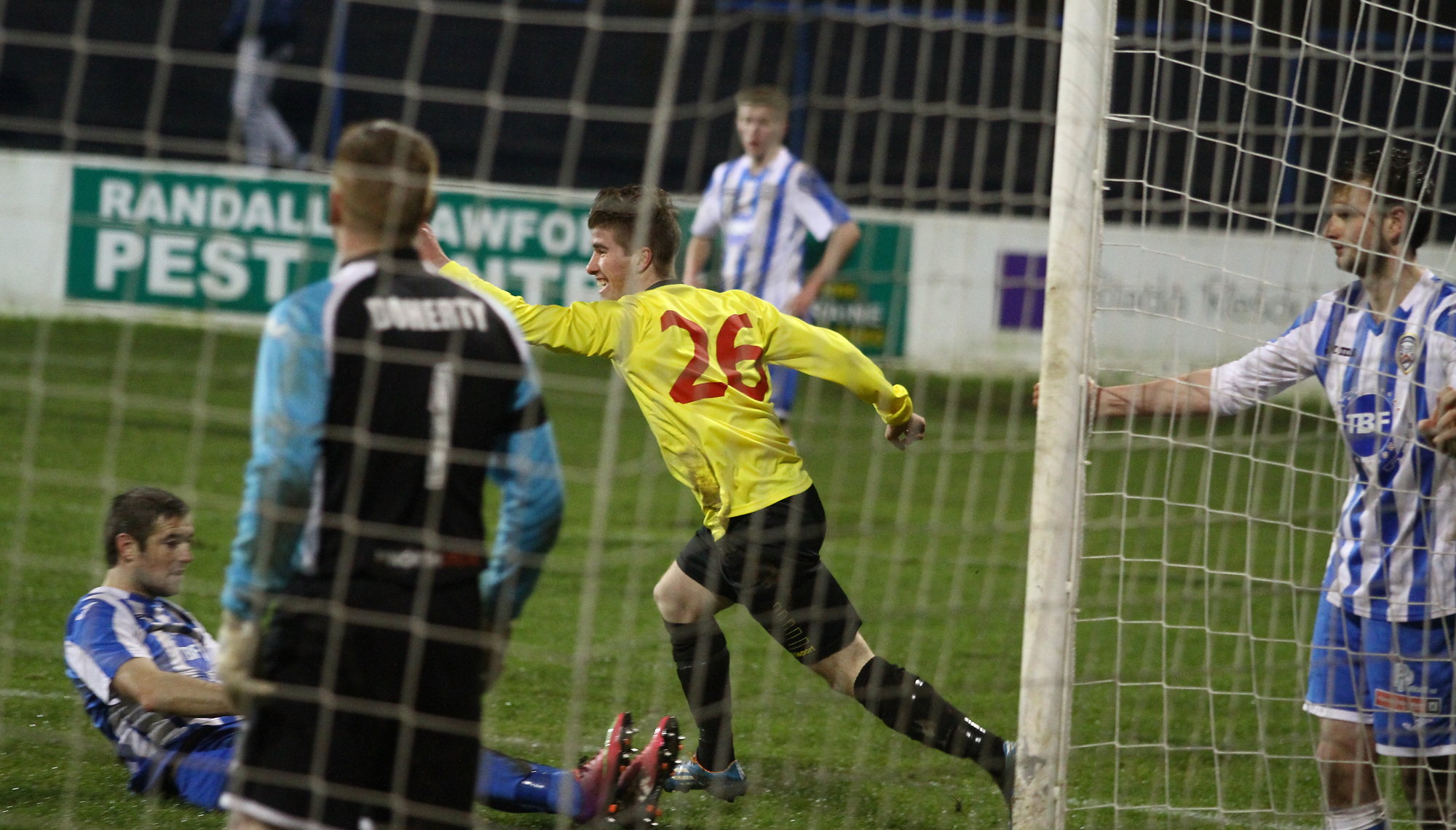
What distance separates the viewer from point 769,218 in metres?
Result: 8.30

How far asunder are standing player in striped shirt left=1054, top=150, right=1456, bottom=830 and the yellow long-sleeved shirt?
0.75 metres

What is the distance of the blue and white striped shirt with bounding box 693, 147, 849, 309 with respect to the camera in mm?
8070

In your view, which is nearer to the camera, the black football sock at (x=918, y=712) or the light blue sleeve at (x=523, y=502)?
the light blue sleeve at (x=523, y=502)

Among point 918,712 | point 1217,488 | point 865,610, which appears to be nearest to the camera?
point 918,712

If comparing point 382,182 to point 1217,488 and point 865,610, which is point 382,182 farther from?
point 1217,488

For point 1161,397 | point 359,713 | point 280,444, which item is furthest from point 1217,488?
point 280,444

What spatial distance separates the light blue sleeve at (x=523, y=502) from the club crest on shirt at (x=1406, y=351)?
7.29ft

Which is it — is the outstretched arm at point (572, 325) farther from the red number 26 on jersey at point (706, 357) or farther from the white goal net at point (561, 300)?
the white goal net at point (561, 300)

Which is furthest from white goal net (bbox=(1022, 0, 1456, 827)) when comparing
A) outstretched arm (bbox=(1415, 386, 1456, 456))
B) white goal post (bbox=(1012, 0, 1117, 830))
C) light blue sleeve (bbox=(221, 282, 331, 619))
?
light blue sleeve (bbox=(221, 282, 331, 619))

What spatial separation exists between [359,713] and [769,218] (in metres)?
6.05

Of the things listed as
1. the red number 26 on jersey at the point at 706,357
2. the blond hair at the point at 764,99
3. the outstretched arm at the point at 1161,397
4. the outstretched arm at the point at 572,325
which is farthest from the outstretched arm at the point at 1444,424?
the blond hair at the point at 764,99

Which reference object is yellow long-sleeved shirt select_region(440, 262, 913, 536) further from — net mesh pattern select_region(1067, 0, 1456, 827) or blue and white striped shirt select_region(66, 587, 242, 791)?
blue and white striped shirt select_region(66, 587, 242, 791)

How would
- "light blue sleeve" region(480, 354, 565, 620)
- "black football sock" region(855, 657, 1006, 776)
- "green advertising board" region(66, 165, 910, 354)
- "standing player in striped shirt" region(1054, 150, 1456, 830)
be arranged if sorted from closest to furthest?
"light blue sleeve" region(480, 354, 565, 620) < "standing player in striped shirt" region(1054, 150, 1456, 830) < "black football sock" region(855, 657, 1006, 776) < "green advertising board" region(66, 165, 910, 354)

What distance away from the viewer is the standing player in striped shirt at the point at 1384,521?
142 inches
